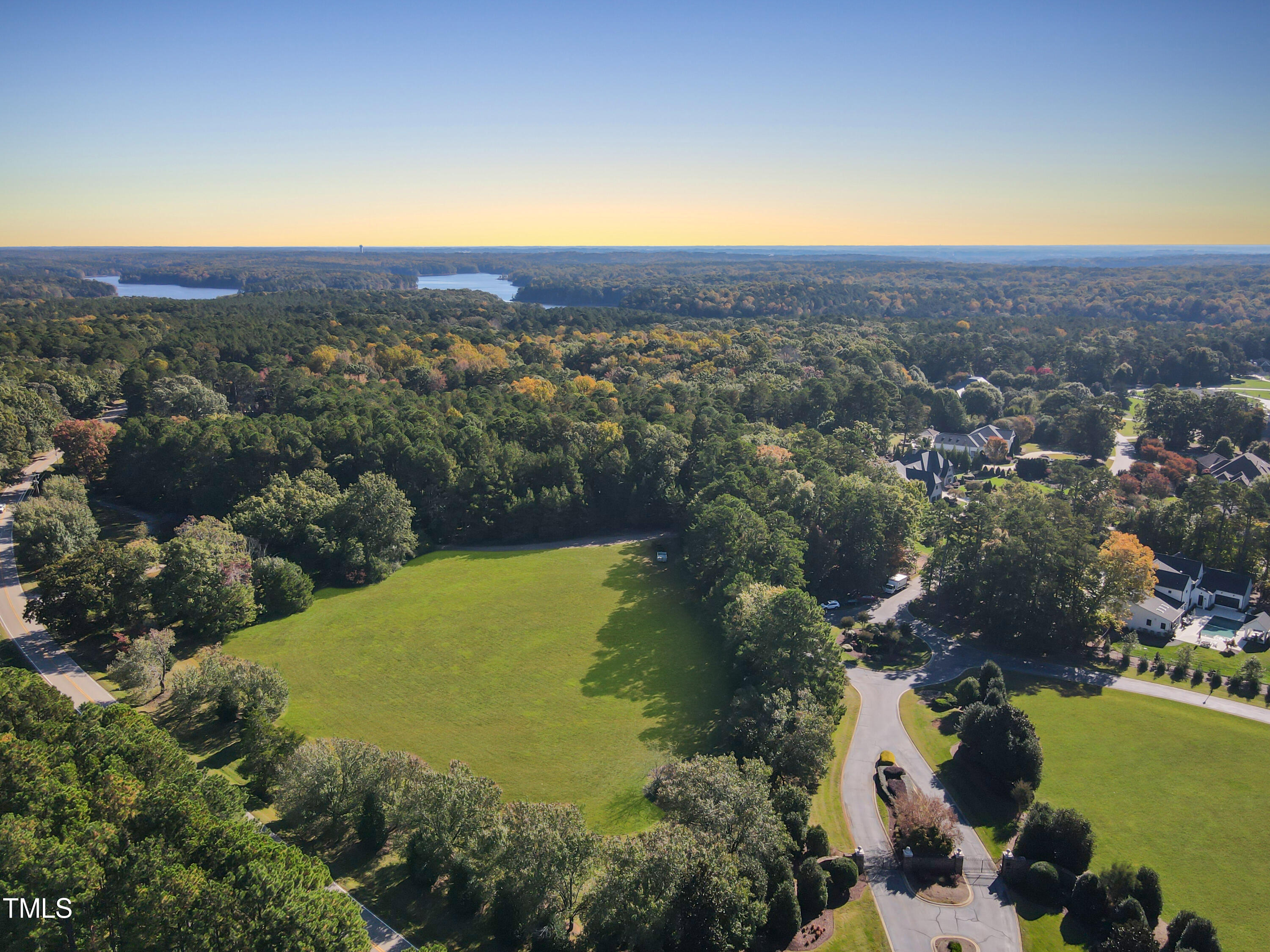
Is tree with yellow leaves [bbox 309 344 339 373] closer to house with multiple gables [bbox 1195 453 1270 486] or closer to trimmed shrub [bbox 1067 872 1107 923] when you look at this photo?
trimmed shrub [bbox 1067 872 1107 923]

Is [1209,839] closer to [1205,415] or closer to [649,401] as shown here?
[649,401]

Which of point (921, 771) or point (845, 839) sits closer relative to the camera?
point (845, 839)

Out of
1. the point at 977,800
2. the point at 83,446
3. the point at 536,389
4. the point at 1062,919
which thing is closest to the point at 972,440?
the point at 536,389

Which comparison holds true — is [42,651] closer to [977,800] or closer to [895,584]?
[977,800]

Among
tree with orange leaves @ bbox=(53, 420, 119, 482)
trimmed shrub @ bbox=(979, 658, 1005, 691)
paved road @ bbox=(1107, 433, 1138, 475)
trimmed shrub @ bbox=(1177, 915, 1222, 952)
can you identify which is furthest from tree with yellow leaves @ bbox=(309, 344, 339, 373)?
paved road @ bbox=(1107, 433, 1138, 475)

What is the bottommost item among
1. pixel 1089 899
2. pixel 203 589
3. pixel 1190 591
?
pixel 1089 899

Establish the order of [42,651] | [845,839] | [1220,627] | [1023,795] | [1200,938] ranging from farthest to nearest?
1. [1220,627]
2. [42,651]
3. [1023,795]
4. [845,839]
5. [1200,938]

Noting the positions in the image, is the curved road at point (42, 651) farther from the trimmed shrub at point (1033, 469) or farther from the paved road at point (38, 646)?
the trimmed shrub at point (1033, 469)
